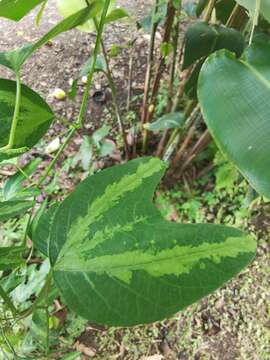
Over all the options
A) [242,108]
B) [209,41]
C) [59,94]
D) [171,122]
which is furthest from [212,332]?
[59,94]

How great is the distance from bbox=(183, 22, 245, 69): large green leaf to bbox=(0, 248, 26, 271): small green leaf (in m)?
0.48

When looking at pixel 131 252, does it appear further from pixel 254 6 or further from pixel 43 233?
pixel 254 6

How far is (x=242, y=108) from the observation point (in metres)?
0.42

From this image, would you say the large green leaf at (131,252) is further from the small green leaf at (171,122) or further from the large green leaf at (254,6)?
the small green leaf at (171,122)

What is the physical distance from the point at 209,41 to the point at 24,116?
394mm

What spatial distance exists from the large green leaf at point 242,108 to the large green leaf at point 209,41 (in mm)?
267

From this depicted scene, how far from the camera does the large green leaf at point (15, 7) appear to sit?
19.2 inches

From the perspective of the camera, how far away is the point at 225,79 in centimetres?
45

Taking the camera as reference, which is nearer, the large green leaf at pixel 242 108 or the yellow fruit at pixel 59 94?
the large green leaf at pixel 242 108

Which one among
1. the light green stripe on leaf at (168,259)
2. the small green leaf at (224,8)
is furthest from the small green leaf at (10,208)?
the small green leaf at (224,8)

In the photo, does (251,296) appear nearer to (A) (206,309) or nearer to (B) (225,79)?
(A) (206,309)

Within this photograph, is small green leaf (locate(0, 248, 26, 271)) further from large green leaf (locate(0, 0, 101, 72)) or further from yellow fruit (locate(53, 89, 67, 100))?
yellow fruit (locate(53, 89, 67, 100))

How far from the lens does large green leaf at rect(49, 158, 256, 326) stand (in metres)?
0.33

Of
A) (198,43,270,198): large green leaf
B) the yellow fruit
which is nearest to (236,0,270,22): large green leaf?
(198,43,270,198): large green leaf
